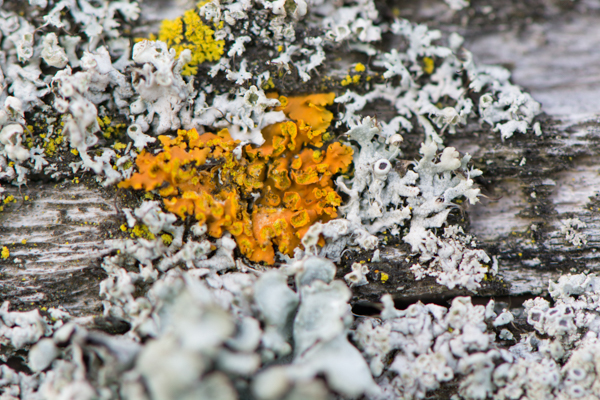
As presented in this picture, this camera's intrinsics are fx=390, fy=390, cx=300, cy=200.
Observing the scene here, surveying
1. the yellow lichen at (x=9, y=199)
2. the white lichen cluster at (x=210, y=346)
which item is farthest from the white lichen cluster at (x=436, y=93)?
the yellow lichen at (x=9, y=199)

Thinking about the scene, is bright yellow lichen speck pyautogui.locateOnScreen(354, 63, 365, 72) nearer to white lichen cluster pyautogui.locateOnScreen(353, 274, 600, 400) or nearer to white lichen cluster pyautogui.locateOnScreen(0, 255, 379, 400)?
white lichen cluster pyautogui.locateOnScreen(0, 255, 379, 400)

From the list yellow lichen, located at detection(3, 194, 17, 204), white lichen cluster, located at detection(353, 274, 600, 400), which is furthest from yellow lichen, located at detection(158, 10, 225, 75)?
white lichen cluster, located at detection(353, 274, 600, 400)

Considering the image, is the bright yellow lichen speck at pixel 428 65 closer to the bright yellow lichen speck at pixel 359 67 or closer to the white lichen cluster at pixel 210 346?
the bright yellow lichen speck at pixel 359 67

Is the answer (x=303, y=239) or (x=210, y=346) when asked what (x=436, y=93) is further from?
(x=210, y=346)

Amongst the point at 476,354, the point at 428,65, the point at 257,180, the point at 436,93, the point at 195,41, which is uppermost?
the point at 195,41

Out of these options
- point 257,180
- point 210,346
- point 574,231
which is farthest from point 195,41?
point 574,231

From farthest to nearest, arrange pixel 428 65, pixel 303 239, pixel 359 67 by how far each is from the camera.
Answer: pixel 428 65 < pixel 359 67 < pixel 303 239

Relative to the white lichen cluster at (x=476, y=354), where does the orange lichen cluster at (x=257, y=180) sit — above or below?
above
